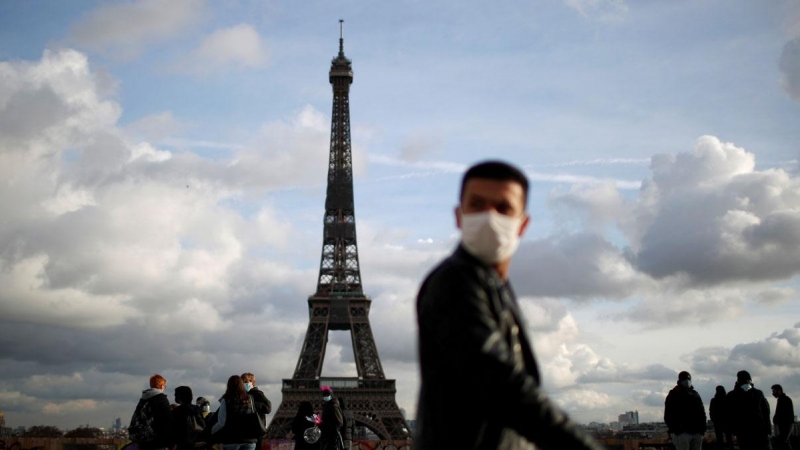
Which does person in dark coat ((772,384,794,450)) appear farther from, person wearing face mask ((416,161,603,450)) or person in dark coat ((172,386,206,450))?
person wearing face mask ((416,161,603,450))

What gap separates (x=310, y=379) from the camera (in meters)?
77.4

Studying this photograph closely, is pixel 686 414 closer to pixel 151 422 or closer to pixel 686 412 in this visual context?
pixel 686 412

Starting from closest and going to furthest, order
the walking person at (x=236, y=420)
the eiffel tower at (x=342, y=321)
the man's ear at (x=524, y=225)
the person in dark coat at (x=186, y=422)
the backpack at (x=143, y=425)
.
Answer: the man's ear at (x=524, y=225)
the backpack at (x=143, y=425)
the walking person at (x=236, y=420)
the person in dark coat at (x=186, y=422)
the eiffel tower at (x=342, y=321)

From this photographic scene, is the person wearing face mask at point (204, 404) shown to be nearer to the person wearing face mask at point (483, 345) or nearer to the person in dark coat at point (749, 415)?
the person in dark coat at point (749, 415)

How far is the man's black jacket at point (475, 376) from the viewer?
8.20 ft

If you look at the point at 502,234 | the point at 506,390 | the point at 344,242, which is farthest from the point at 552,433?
the point at 344,242

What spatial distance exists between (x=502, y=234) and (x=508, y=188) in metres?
0.15

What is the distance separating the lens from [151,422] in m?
12.2

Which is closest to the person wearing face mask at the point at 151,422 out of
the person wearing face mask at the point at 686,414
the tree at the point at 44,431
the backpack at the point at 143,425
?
the backpack at the point at 143,425

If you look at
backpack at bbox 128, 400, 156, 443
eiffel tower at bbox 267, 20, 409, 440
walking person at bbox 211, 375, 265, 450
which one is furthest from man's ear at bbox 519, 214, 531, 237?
eiffel tower at bbox 267, 20, 409, 440

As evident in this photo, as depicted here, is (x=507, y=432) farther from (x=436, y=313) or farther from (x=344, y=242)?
(x=344, y=242)

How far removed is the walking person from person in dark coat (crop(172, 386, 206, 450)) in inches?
28.9

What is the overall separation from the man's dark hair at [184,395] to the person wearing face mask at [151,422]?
1.17m

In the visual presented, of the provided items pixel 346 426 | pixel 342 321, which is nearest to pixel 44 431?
pixel 342 321
